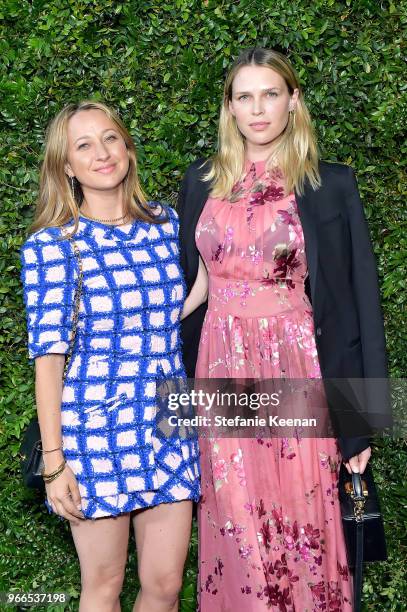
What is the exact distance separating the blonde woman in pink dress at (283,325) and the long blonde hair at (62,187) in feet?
1.11

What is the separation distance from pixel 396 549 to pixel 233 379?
1.42m

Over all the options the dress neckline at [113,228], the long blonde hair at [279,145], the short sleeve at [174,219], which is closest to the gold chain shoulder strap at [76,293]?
the dress neckline at [113,228]

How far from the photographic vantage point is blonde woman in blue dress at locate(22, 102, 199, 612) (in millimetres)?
3203

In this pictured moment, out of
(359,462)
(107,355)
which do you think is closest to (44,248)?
(107,355)

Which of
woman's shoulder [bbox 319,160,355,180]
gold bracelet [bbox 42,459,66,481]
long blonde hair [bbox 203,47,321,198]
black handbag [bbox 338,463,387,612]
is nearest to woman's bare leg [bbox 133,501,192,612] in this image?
gold bracelet [bbox 42,459,66,481]

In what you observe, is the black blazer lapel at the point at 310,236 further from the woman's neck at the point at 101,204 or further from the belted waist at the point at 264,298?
the woman's neck at the point at 101,204

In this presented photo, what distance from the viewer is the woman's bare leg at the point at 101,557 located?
328cm

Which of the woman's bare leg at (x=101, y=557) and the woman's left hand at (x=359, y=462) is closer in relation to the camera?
the woman's bare leg at (x=101, y=557)

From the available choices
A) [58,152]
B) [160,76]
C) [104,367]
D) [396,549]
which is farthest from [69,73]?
[396,549]

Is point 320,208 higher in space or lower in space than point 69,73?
lower

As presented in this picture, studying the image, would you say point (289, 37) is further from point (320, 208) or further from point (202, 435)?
point (202, 435)

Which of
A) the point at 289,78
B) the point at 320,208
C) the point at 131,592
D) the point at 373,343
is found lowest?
the point at 131,592

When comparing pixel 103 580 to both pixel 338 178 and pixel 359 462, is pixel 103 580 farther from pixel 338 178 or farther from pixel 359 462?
pixel 338 178

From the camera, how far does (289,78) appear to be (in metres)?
3.56
